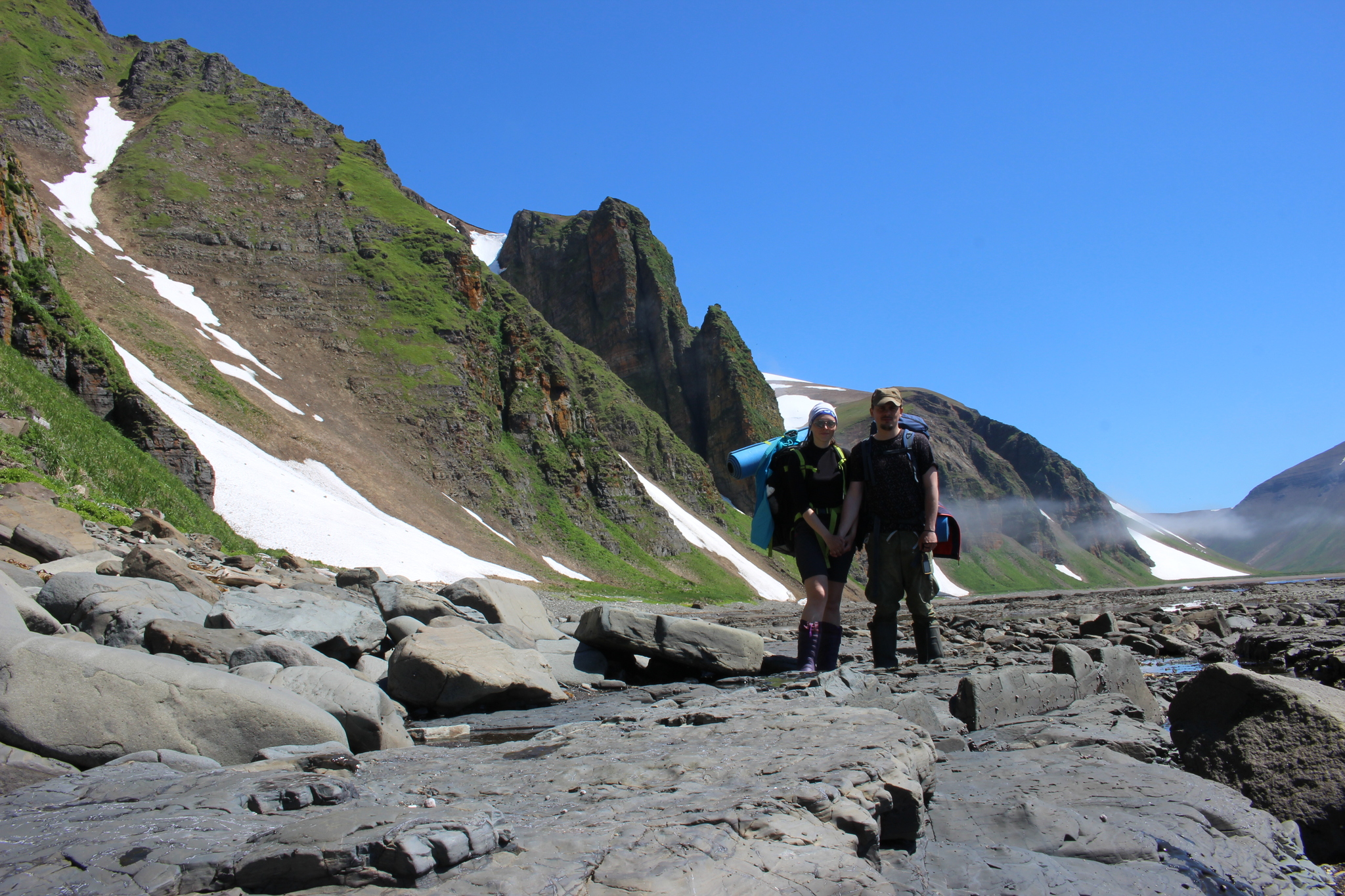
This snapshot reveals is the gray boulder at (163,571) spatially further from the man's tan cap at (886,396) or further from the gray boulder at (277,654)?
the man's tan cap at (886,396)

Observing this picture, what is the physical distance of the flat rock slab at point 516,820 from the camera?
8.79ft

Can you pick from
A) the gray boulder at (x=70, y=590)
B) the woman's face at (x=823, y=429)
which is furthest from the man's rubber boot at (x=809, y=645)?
the gray boulder at (x=70, y=590)

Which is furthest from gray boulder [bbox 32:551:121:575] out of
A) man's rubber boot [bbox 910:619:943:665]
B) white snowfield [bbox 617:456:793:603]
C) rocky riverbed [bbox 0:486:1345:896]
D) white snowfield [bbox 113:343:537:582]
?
white snowfield [bbox 617:456:793:603]

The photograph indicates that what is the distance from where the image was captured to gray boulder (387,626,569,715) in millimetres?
7602

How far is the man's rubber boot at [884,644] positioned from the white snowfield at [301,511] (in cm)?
2420

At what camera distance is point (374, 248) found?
6625 centimetres

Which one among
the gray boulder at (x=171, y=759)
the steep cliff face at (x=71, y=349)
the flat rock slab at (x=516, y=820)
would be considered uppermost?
the steep cliff face at (x=71, y=349)

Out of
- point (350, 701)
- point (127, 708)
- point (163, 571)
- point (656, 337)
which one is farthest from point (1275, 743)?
point (656, 337)

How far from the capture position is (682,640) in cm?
895

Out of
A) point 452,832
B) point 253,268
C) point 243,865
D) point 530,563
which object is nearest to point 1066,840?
point 452,832

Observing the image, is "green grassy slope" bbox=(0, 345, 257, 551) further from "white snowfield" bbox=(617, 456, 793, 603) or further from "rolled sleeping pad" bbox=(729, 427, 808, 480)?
"white snowfield" bbox=(617, 456, 793, 603)

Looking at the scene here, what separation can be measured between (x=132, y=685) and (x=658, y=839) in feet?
12.6

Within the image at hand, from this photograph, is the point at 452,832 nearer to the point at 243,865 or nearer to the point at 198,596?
the point at 243,865

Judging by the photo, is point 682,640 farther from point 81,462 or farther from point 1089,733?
point 81,462
